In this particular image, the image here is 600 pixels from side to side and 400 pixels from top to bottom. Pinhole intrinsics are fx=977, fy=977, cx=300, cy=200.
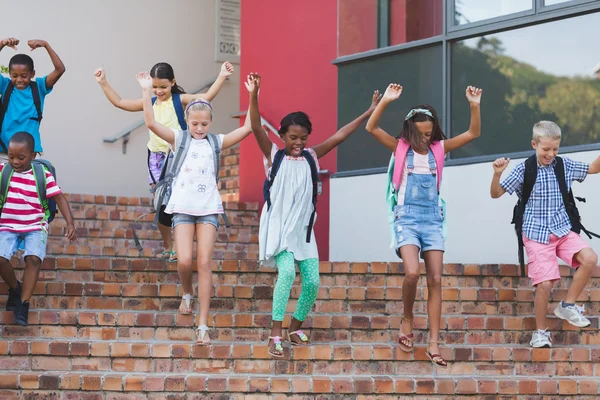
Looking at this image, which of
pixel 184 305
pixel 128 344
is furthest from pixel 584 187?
pixel 128 344

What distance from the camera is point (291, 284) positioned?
5.72 metres

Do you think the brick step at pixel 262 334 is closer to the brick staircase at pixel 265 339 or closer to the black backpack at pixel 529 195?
the brick staircase at pixel 265 339

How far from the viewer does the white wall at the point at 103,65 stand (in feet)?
33.1

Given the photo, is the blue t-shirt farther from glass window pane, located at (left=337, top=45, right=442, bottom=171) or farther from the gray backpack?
glass window pane, located at (left=337, top=45, right=442, bottom=171)

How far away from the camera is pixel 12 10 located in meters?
9.91

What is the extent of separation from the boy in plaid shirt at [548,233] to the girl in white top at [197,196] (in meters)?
1.76

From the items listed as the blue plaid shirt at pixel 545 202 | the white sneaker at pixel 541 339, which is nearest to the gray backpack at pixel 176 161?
the blue plaid shirt at pixel 545 202

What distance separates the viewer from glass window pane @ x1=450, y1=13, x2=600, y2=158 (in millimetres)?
7129

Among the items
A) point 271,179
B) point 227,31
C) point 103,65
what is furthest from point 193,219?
point 227,31

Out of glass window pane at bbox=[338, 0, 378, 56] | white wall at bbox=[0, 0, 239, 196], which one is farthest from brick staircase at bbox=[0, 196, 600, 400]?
white wall at bbox=[0, 0, 239, 196]

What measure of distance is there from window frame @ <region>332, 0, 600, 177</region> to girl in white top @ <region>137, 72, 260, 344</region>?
2.20 m

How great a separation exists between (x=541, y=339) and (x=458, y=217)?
174 cm

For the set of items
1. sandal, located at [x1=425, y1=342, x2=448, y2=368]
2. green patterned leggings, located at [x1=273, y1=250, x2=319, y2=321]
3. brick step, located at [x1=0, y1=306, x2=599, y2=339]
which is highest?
green patterned leggings, located at [x1=273, y1=250, x2=319, y2=321]

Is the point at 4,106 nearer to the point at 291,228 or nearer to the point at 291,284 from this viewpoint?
the point at 291,228
